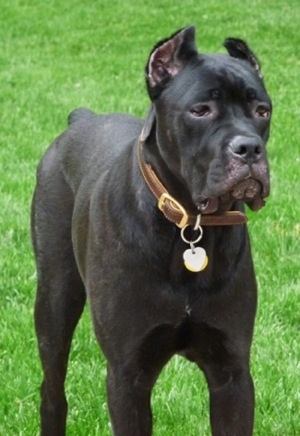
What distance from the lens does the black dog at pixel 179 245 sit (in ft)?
11.2

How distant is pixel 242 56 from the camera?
3.75 m

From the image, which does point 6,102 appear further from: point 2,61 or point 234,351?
point 234,351

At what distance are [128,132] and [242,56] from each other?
0.79m

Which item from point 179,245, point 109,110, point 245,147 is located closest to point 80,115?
point 179,245

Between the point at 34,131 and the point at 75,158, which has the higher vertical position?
the point at 75,158

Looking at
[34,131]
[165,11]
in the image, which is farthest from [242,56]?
[165,11]

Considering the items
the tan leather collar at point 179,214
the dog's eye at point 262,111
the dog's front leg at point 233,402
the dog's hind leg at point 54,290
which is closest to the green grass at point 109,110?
the dog's hind leg at point 54,290

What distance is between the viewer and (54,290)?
4359 mm

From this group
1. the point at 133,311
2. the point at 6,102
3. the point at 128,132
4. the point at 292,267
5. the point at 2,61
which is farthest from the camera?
the point at 2,61

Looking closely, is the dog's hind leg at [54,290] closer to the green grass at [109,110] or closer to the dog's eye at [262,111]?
the green grass at [109,110]

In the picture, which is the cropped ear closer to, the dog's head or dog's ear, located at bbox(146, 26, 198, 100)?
the dog's head

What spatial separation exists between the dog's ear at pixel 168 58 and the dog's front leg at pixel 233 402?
101 cm

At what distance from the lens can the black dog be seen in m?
3.41

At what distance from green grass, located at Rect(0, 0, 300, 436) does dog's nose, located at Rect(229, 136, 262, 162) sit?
1.72 meters
